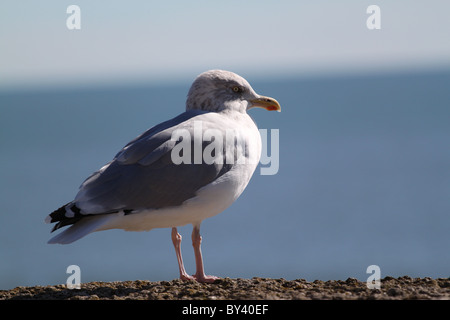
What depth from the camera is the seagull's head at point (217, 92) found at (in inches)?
256

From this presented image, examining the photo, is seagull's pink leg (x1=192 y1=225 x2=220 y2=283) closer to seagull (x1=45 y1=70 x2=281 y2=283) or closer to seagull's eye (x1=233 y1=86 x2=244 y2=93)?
seagull (x1=45 y1=70 x2=281 y2=283)

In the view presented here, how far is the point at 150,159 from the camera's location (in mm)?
5684

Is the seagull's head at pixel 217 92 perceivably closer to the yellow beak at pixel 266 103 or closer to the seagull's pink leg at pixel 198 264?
A: the yellow beak at pixel 266 103

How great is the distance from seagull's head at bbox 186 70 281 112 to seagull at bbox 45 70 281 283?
1.36 ft

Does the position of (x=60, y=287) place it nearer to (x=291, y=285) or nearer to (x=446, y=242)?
(x=291, y=285)

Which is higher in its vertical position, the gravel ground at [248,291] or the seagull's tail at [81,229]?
the seagull's tail at [81,229]

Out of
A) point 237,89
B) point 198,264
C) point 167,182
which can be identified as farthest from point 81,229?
point 237,89

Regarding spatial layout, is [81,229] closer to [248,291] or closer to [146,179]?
[146,179]

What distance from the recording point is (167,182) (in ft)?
18.5

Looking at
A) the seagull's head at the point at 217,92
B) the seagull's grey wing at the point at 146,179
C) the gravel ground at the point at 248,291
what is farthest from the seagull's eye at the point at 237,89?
the gravel ground at the point at 248,291

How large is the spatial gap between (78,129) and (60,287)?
42257 mm

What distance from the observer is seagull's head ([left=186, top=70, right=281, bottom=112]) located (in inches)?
256

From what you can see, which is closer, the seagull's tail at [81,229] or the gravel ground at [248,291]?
the gravel ground at [248,291]
